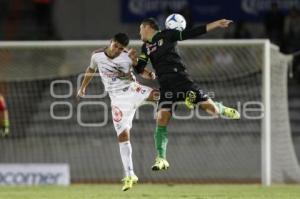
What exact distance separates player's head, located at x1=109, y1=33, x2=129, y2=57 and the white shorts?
1.95 feet

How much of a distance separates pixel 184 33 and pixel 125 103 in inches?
56.5

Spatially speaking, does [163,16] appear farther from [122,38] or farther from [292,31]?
[122,38]

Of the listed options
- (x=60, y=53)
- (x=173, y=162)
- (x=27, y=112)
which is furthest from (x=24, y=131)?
(x=173, y=162)

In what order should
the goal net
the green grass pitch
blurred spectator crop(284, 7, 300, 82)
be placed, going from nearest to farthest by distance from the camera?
the green grass pitch → the goal net → blurred spectator crop(284, 7, 300, 82)

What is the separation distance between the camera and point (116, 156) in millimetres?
20047

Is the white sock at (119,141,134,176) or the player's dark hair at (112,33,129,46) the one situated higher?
the player's dark hair at (112,33,129,46)

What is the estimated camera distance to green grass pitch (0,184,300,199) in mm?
14562

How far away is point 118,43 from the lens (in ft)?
45.3

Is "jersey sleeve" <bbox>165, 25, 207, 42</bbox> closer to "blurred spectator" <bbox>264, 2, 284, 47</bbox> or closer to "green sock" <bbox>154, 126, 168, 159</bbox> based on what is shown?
"green sock" <bbox>154, 126, 168, 159</bbox>

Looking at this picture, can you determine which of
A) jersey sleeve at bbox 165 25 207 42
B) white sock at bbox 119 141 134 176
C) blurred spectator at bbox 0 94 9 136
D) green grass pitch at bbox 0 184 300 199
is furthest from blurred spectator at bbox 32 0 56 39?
jersey sleeve at bbox 165 25 207 42

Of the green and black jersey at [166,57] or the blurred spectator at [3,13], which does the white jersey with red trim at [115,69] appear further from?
the blurred spectator at [3,13]

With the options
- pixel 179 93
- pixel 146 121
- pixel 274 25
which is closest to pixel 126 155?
pixel 179 93

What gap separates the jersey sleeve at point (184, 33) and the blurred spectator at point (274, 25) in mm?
10113

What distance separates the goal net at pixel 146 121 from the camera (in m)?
18.9
